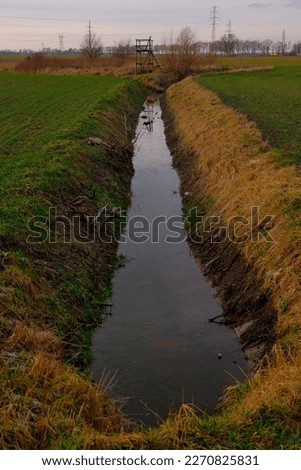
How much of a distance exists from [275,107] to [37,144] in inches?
650

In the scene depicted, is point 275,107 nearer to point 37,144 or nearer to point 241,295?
point 37,144

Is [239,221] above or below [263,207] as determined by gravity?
below

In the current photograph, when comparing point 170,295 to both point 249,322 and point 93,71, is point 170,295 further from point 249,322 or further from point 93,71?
point 93,71

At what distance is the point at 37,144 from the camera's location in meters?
19.4

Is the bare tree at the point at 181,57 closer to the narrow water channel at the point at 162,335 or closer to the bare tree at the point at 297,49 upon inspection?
the narrow water channel at the point at 162,335

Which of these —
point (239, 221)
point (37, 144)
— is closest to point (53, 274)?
point (239, 221)

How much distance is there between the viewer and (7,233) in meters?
10.3

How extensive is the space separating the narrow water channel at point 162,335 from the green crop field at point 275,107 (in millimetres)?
4592

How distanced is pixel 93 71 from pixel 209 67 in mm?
15760

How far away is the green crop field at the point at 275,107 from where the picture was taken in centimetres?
1842

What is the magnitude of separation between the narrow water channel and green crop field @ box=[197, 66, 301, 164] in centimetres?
459

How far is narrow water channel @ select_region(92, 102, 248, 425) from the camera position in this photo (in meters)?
8.03

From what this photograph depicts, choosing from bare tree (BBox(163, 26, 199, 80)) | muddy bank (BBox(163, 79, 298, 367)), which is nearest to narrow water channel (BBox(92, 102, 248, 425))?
muddy bank (BBox(163, 79, 298, 367))

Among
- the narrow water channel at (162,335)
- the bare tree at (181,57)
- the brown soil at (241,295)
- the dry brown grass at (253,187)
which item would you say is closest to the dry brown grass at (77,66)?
the bare tree at (181,57)
